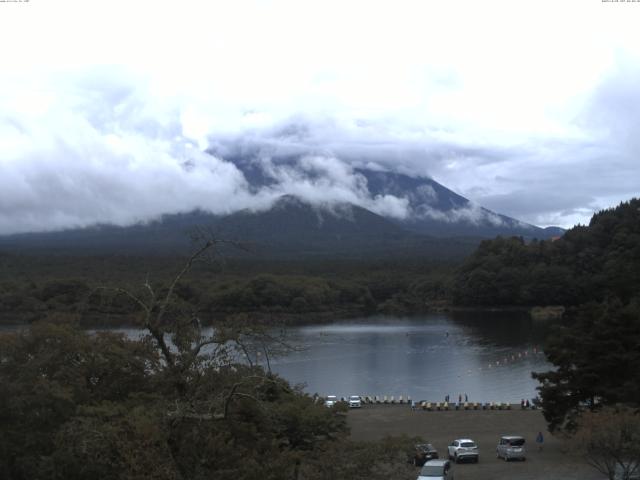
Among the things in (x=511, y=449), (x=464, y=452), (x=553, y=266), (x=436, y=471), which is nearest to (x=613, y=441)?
(x=436, y=471)

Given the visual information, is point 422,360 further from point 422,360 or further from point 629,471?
point 629,471

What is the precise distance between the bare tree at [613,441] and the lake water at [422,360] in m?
16.7

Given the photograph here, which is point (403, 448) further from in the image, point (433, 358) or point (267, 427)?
point (433, 358)

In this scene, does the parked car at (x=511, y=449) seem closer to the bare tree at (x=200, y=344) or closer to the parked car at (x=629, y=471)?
the parked car at (x=629, y=471)

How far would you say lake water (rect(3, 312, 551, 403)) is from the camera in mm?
30020

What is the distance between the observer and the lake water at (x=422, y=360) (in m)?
30.0

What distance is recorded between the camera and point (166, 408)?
626 centimetres

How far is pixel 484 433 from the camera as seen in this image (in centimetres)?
1878

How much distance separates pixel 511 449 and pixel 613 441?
492 centimetres

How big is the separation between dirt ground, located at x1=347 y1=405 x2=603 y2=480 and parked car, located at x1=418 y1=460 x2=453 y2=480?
152 centimetres

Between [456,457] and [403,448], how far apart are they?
815cm

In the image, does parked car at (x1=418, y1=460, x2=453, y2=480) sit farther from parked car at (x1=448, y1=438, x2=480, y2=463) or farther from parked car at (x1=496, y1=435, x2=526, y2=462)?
parked car at (x1=496, y1=435, x2=526, y2=462)

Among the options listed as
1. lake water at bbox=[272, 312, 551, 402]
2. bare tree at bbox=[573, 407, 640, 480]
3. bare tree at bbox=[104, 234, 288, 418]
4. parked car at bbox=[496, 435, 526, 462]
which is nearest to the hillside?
lake water at bbox=[272, 312, 551, 402]

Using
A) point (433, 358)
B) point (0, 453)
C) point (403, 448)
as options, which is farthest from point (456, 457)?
point (433, 358)
